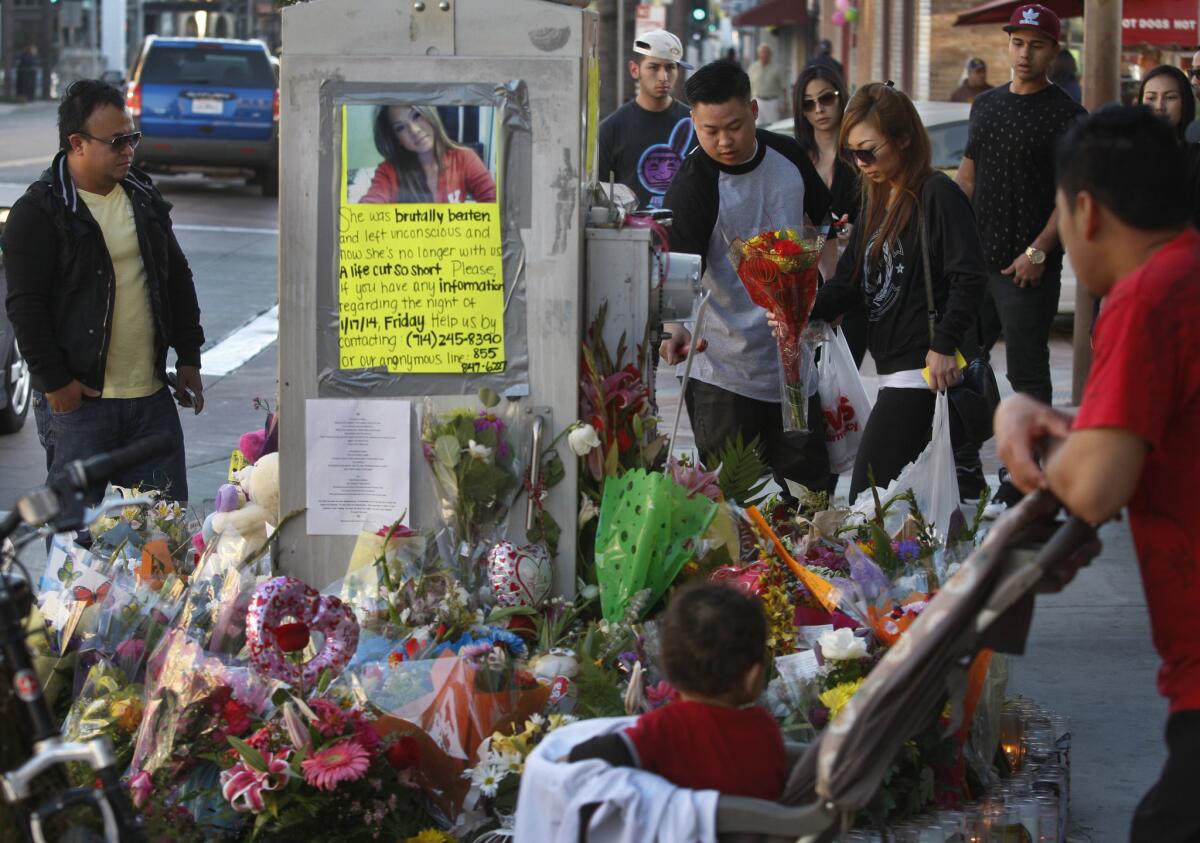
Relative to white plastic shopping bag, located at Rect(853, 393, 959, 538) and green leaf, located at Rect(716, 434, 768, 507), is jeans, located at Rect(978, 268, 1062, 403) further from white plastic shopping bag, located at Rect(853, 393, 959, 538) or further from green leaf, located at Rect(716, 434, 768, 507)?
green leaf, located at Rect(716, 434, 768, 507)

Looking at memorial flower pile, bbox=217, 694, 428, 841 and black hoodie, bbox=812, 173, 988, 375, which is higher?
black hoodie, bbox=812, 173, 988, 375

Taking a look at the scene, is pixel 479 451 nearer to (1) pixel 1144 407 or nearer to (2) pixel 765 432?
(2) pixel 765 432

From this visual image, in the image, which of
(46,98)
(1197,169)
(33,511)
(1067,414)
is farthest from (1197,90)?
(46,98)

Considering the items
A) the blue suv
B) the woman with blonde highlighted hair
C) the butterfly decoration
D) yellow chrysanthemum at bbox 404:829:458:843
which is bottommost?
yellow chrysanthemum at bbox 404:829:458:843

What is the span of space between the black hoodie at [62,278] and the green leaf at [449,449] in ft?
5.47

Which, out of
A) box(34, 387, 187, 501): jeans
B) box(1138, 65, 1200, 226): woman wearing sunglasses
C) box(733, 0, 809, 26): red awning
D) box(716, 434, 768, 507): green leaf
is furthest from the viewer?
box(733, 0, 809, 26): red awning

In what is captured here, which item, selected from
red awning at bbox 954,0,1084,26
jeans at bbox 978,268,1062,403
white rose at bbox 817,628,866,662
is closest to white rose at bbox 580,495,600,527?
white rose at bbox 817,628,866,662

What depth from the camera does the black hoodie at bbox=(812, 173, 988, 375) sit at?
510 centimetres

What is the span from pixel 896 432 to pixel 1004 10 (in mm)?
12435

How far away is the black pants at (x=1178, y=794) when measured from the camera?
8.26 feet

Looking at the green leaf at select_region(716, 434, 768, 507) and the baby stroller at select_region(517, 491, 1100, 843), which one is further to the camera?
the green leaf at select_region(716, 434, 768, 507)

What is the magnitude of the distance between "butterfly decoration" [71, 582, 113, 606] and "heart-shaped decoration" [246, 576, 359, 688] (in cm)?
67

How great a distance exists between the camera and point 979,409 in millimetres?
5480

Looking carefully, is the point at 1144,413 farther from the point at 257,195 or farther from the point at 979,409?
the point at 257,195
